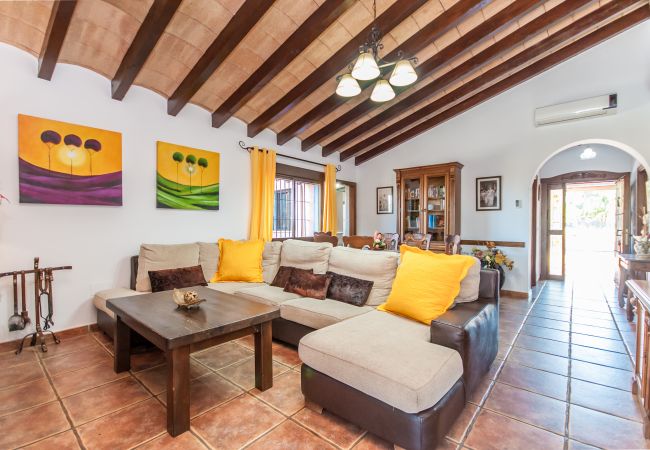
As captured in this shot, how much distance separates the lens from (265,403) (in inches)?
75.2

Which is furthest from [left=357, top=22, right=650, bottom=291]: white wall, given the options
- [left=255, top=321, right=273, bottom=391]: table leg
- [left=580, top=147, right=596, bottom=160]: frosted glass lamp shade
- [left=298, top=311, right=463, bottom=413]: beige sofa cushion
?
[left=255, top=321, right=273, bottom=391]: table leg

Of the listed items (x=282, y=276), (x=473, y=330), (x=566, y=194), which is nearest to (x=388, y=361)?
(x=473, y=330)

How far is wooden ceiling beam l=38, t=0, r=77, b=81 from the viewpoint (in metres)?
2.20

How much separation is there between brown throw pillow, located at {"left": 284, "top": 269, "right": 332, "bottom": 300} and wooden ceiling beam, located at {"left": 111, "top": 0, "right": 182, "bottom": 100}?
235cm

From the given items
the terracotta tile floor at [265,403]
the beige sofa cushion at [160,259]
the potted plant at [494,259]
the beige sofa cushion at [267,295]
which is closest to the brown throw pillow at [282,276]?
the beige sofa cushion at [267,295]

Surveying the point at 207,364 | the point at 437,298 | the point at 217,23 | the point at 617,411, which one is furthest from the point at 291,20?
the point at 617,411

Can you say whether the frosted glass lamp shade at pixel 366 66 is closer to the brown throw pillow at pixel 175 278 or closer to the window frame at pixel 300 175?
the brown throw pillow at pixel 175 278

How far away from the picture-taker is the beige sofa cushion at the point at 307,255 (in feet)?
10.2

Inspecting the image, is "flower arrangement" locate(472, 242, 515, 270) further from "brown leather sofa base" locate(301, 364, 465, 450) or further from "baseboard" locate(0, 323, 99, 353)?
"baseboard" locate(0, 323, 99, 353)

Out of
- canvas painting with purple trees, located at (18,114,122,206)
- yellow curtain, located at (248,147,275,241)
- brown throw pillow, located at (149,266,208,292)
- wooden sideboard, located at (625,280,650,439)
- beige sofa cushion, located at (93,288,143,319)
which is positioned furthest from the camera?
yellow curtain, located at (248,147,275,241)

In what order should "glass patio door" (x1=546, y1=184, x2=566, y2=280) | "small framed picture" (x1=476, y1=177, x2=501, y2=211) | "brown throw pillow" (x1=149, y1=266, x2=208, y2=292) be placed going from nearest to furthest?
1. "brown throw pillow" (x1=149, y1=266, x2=208, y2=292)
2. "small framed picture" (x1=476, y1=177, x2=501, y2=211)
3. "glass patio door" (x1=546, y1=184, x2=566, y2=280)

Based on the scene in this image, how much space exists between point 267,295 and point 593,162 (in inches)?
237

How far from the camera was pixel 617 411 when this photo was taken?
1.81 metres

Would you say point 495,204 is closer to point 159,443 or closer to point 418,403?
point 418,403
